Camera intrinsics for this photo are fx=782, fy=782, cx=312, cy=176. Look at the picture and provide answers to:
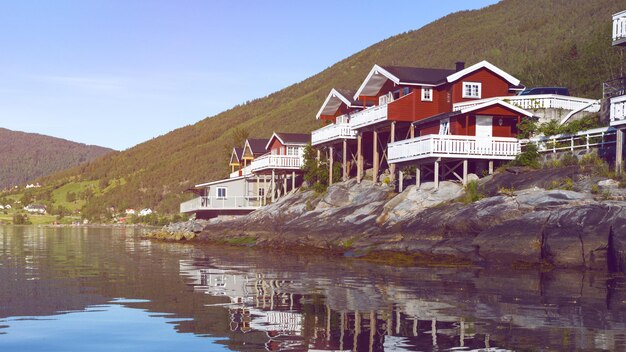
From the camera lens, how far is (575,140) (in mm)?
41531

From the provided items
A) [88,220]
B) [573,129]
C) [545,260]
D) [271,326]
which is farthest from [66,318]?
[88,220]

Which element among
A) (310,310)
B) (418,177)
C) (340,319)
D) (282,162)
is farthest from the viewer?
(282,162)

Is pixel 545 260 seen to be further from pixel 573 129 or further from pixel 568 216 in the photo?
pixel 573 129

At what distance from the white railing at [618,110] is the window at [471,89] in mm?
16895

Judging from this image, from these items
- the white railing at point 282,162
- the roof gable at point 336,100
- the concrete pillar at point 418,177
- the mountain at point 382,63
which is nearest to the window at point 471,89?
the concrete pillar at point 418,177

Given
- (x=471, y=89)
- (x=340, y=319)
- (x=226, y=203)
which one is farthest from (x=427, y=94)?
(x=340, y=319)

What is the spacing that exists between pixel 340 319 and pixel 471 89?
126ft

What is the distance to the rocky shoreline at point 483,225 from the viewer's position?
99.9ft

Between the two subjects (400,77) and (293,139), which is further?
(293,139)

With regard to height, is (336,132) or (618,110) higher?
(336,132)

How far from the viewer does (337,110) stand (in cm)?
7025

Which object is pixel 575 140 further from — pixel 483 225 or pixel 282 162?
pixel 282 162

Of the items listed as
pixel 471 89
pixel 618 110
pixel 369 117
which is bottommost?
pixel 618 110

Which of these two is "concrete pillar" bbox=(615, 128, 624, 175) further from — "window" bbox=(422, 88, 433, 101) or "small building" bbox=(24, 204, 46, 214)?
"small building" bbox=(24, 204, 46, 214)
